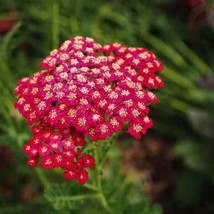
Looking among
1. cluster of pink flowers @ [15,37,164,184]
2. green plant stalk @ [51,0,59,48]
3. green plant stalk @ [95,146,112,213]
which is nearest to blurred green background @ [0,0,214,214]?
green plant stalk @ [51,0,59,48]

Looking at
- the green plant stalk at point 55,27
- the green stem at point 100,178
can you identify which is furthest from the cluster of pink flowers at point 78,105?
the green plant stalk at point 55,27

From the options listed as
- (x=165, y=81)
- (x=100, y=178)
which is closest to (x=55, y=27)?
(x=100, y=178)

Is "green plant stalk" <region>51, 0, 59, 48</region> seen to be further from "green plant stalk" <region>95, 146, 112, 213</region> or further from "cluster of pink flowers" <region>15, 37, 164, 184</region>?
"green plant stalk" <region>95, 146, 112, 213</region>

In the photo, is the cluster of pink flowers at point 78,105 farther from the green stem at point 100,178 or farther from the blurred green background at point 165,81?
the blurred green background at point 165,81

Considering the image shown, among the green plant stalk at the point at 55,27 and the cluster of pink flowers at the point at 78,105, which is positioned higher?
the cluster of pink flowers at the point at 78,105

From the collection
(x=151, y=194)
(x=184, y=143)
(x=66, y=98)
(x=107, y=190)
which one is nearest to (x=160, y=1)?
(x=184, y=143)

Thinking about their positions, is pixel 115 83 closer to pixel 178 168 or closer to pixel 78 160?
pixel 78 160
